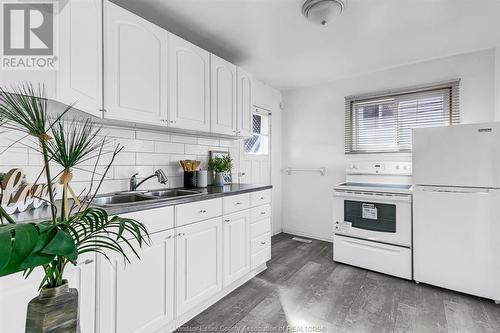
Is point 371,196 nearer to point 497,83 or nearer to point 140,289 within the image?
point 497,83

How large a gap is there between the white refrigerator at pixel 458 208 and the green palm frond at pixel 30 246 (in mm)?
2887

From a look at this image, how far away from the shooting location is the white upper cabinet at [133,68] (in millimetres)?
1637

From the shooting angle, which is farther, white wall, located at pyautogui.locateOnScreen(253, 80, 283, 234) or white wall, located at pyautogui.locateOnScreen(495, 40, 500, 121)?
white wall, located at pyautogui.locateOnScreen(253, 80, 283, 234)

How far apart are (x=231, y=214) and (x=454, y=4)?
8.27 ft

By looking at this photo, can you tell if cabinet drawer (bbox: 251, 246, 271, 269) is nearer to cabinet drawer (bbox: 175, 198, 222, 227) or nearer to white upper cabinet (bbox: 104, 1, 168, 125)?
cabinet drawer (bbox: 175, 198, 222, 227)

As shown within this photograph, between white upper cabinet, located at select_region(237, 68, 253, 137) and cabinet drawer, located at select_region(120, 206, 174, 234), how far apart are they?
4.62 ft

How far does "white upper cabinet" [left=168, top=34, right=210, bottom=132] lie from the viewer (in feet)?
6.67

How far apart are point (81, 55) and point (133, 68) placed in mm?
363

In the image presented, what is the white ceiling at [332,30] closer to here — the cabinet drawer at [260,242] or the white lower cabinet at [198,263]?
the white lower cabinet at [198,263]

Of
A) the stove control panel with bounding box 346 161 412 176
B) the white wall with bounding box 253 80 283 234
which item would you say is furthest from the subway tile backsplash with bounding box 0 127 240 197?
the stove control panel with bounding box 346 161 412 176

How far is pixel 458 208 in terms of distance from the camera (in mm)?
2250

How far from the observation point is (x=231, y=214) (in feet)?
7.24

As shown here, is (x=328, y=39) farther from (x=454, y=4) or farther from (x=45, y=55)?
(x=45, y=55)

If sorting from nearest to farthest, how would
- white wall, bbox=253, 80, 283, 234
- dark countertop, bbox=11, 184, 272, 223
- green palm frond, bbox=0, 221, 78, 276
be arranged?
green palm frond, bbox=0, 221, 78, 276 < dark countertop, bbox=11, 184, 272, 223 < white wall, bbox=253, 80, 283, 234
